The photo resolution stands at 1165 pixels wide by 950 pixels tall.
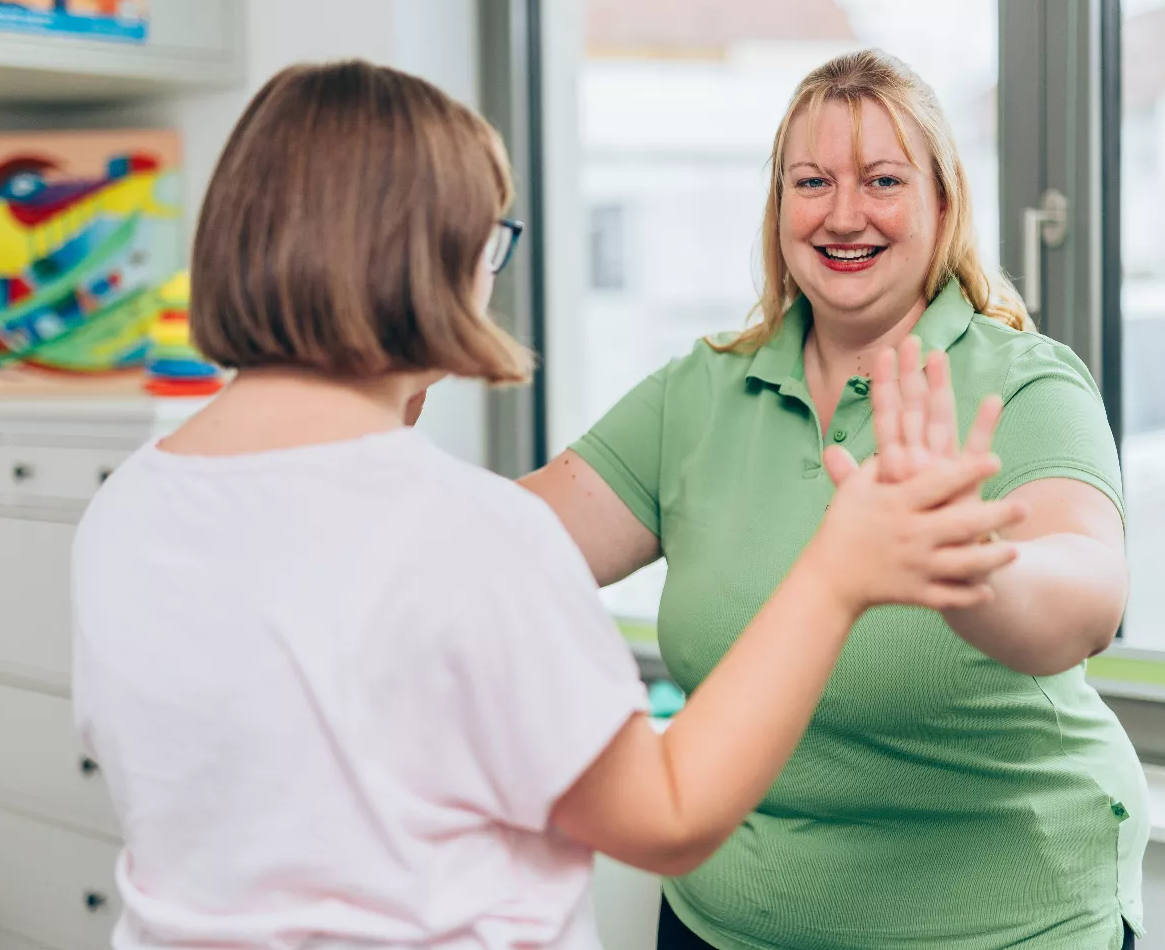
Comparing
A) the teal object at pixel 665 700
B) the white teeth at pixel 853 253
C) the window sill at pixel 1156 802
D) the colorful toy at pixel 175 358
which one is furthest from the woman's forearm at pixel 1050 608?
the colorful toy at pixel 175 358

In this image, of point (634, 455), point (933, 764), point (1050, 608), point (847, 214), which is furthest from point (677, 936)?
point (847, 214)

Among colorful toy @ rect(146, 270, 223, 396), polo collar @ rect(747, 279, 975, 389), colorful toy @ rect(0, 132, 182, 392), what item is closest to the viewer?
polo collar @ rect(747, 279, 975, 389)

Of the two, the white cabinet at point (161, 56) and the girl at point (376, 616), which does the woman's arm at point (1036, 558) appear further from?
the white cabinet at point (161, 56)

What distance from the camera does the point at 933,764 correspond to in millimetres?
1256

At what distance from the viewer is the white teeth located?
1369 mm

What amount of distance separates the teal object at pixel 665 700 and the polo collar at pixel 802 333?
0.89 meters

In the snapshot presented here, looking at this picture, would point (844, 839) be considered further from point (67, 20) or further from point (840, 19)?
point (67, 20)

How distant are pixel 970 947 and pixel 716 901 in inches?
9.2

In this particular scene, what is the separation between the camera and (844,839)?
4.20ft

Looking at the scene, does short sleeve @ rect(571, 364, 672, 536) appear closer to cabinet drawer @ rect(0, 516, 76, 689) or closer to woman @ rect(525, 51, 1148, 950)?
woman @ rect(525, 51, 1148, 950)

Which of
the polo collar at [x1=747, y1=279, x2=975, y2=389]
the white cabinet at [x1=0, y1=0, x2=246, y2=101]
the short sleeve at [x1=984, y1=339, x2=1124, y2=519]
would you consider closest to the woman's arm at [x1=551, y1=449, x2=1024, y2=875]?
the short sleeve at [x1=984, y1=339, x2=1124, y2=519]

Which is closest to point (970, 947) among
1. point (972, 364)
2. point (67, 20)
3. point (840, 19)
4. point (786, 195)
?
point (972, 364)

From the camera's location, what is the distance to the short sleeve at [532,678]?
71 cm

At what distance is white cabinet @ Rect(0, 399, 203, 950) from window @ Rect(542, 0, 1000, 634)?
0.78 metres
